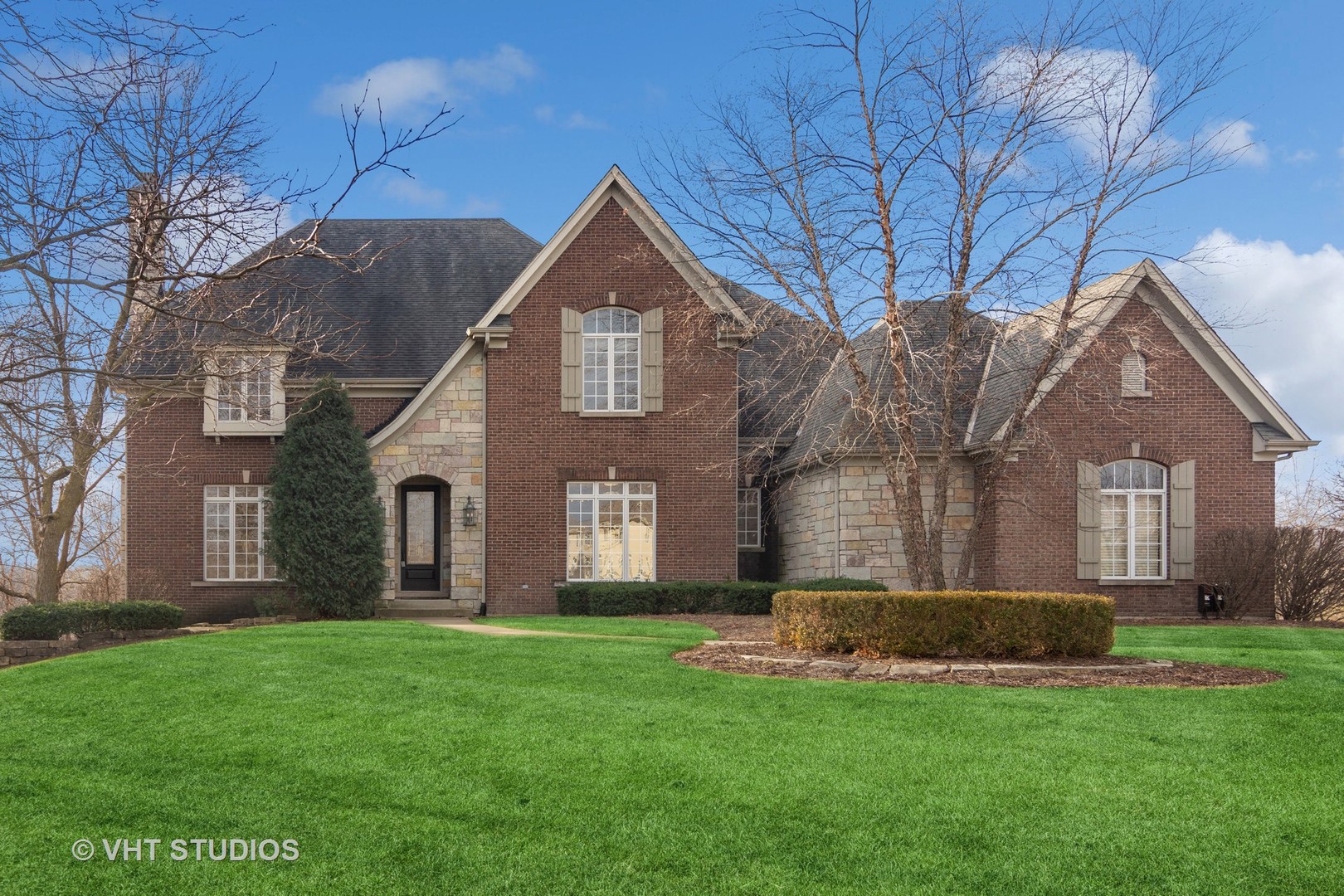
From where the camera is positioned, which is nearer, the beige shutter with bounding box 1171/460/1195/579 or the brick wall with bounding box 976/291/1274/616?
the brick wall with bounding box 976/291/1274/616

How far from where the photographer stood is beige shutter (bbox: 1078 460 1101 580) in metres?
21.2

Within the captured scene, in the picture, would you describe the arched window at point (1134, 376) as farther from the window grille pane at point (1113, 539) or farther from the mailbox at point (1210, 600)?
the mailbox at point (1210, 600)

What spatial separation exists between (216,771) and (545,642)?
6294mm

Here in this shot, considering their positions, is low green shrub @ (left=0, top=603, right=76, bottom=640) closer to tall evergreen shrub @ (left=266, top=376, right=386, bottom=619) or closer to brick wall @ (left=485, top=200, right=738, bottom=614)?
tall evergreen shrub @ (left=266, top=376, right=386, bottom=619)

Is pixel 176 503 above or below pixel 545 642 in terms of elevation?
above

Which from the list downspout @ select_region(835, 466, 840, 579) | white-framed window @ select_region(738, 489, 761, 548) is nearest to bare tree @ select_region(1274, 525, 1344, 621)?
downspout @ select_region(835, 466, 840, 579)

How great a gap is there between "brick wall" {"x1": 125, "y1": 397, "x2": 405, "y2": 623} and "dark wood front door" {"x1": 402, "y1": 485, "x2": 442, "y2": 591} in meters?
1.82

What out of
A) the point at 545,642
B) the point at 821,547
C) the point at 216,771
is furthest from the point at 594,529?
the point at 216,771

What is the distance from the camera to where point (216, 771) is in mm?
8086

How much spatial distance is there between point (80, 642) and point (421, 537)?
763 centimetres

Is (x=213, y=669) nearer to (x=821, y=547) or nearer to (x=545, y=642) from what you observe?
(x=545, y=642)

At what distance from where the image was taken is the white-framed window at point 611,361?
71.3ft

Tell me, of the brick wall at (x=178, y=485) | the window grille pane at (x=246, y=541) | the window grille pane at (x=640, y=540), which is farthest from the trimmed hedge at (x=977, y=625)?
the window grille pane at (x=246, y=541)

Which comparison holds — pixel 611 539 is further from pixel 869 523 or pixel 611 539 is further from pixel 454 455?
pixel 869 523
